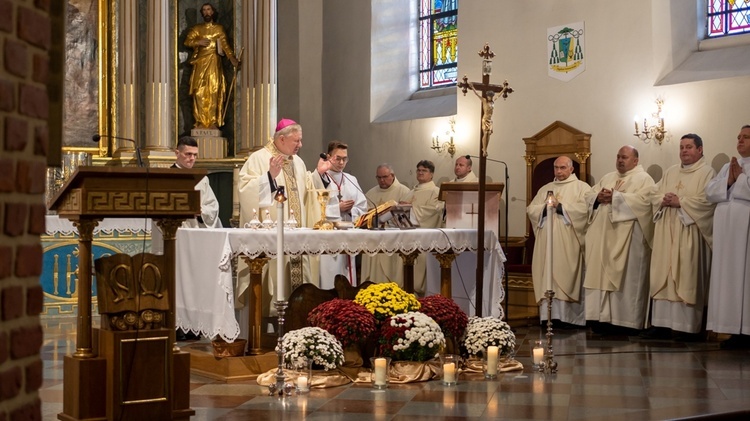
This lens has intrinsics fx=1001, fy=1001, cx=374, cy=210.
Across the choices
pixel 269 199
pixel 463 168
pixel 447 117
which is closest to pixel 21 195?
pixel 269 199

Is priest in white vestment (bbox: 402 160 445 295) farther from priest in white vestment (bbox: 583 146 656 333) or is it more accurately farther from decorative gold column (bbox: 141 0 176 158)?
decorative gold column (bbox: 141 0 176 158)

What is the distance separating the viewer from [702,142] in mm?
10266

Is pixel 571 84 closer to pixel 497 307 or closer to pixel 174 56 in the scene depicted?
pixel 497 307

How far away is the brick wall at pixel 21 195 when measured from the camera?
1762mm

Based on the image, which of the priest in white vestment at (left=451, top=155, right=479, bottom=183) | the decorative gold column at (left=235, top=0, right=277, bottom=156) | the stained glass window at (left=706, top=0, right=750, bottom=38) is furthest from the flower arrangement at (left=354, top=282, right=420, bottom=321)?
the decorative gold column at (left=235, top=0, right=277, bottom=156)

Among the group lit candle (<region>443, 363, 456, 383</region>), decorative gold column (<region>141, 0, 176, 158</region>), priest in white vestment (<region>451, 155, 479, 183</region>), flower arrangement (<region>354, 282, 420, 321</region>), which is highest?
decorative gold column (<region>141, 0, 176, 158</region>)

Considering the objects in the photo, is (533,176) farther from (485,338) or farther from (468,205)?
(485,338)

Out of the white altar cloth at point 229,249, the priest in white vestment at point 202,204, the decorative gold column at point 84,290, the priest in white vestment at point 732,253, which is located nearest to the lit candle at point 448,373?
the white altar cloth at point 229,249

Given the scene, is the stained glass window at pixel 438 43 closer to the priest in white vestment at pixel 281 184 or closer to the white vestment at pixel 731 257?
the white vestment at pixel 731 257

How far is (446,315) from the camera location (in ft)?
23.7

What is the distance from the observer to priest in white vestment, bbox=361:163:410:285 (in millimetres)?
12188

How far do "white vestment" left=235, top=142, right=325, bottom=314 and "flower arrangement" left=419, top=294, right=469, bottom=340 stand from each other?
4.37 feet

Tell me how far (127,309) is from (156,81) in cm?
840

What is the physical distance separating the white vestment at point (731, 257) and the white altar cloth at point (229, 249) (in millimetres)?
2600
